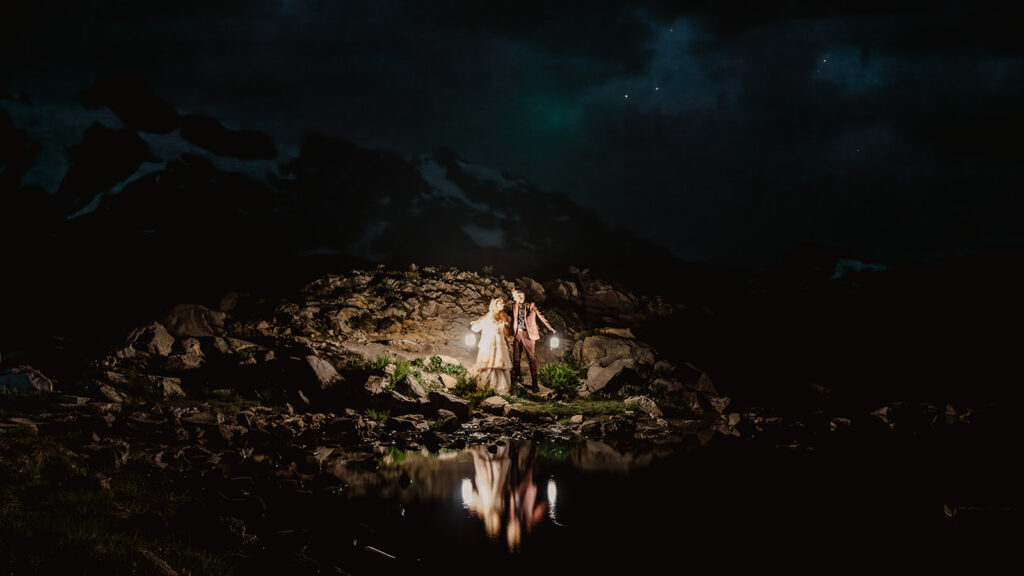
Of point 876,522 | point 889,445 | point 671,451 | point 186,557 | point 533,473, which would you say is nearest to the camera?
point 186,557

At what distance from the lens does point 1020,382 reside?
2155 centimetres

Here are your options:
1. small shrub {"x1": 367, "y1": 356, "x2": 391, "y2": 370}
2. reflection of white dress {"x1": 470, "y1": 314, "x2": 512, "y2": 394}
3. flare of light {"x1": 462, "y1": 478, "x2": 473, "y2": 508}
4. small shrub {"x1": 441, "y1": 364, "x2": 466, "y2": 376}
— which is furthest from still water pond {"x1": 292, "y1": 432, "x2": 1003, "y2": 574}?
small shrub {"x1": 441, "y1": 364, "x2": 466, "y2": 376}

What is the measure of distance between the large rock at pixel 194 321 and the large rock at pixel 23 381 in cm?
453

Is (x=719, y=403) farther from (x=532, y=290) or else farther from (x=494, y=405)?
(x=532, y=290)

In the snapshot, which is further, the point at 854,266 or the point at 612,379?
the point at 854,266

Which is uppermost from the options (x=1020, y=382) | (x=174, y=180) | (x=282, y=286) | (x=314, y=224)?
(x=174, y=180)

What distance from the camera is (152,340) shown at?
14.3m

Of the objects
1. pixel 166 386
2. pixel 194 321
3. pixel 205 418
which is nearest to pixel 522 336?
pixel 205 418

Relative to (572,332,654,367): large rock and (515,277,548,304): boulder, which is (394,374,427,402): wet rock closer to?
(572,332,654,367): large rock

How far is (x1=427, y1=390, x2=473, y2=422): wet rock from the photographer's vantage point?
12.0 meters

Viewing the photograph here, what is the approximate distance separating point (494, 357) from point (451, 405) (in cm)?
382

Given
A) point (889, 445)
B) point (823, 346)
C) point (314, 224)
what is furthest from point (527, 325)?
point (314, 224)

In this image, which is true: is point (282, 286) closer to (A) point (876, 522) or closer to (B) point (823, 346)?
(A) point (876, 522)

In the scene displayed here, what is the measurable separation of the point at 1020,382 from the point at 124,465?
3022 cm
